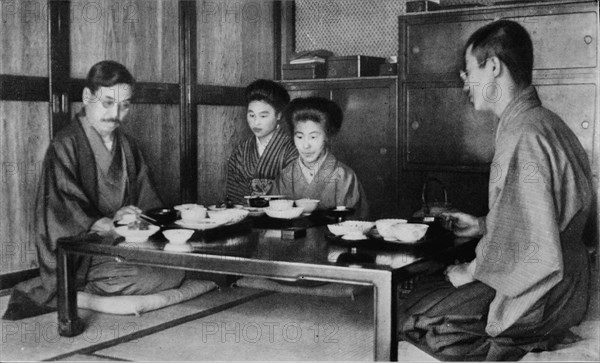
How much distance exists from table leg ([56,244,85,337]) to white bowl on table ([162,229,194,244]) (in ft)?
1.87

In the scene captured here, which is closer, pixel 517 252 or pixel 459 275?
pixel 517 252

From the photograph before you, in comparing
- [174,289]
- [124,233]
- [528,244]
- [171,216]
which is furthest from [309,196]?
[528,244]

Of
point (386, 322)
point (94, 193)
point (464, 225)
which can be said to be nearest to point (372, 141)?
point (94, 193)

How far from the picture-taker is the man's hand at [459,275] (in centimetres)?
300

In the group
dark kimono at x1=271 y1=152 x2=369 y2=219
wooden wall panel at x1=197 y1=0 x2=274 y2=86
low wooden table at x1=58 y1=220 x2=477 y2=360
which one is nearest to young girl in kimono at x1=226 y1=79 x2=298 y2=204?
dark kimono at x1=271 y1=152 x2=369 y2=219

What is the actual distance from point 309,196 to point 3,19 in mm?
2104

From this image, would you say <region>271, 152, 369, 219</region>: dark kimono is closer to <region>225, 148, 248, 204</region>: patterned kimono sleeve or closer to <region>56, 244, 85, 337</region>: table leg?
<region>225, 148, 248, 204</region>: patterned kimono sleeve

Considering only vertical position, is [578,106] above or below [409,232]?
above

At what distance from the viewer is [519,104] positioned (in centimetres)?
314

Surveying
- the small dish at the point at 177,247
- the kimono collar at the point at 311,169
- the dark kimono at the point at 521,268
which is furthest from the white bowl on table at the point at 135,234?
the kimono collar at the point at 311,169

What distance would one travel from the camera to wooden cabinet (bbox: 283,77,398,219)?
557cm

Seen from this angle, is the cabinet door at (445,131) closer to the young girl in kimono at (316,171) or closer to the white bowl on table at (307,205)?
the young girl in kimono at (316,171)

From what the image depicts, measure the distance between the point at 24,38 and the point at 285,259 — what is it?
2.41 metres

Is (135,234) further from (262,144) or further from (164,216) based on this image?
(262,144)
